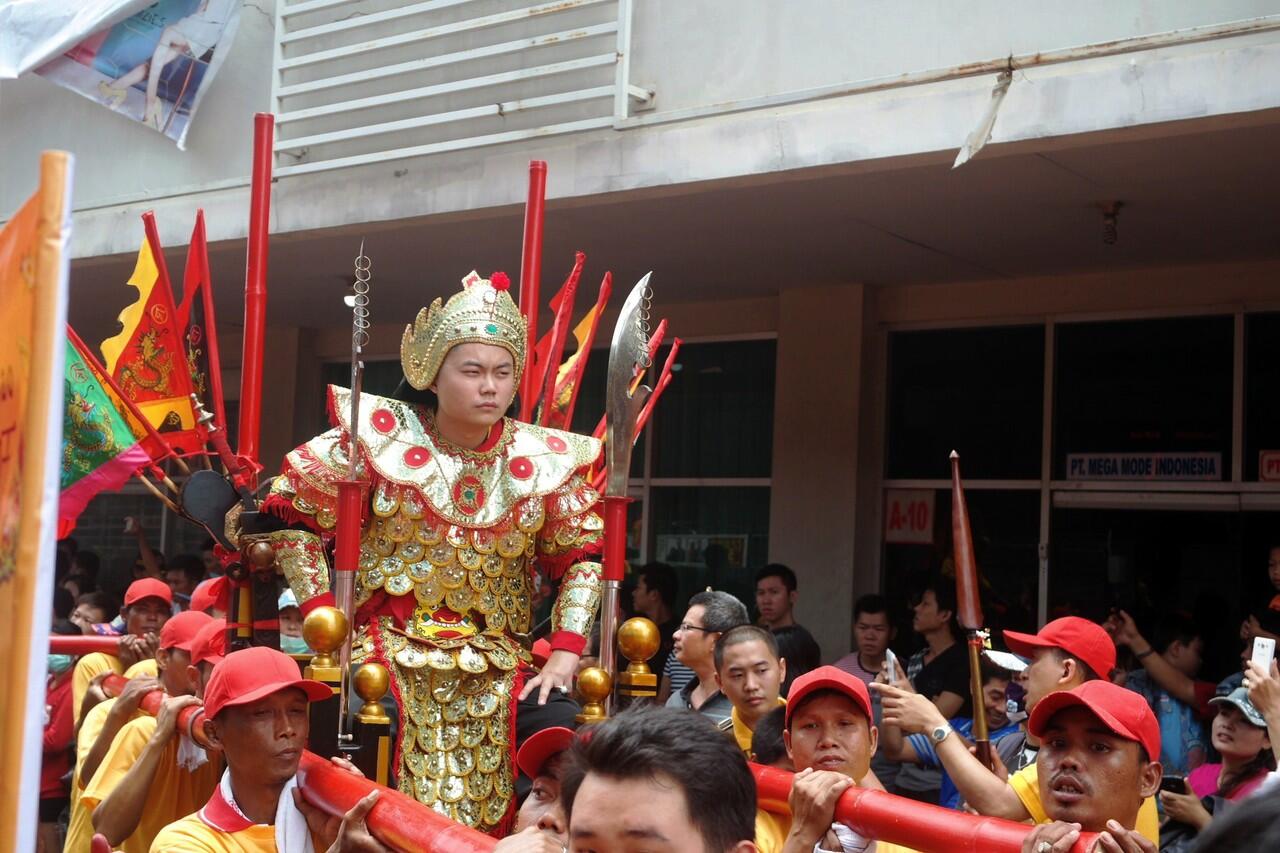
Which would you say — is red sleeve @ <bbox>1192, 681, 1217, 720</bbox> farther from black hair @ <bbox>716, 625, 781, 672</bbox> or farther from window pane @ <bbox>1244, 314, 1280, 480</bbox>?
black hair @ <bbox>716, 625, 781, 672</bbox>

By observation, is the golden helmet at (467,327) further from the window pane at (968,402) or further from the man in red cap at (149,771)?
the window pane at (968,402)

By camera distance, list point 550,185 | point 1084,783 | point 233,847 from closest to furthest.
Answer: point 1084,783, point 233,847, point 550,185

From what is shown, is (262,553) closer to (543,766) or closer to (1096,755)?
(543,766)

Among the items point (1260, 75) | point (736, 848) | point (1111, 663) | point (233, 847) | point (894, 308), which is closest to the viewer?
point (736, 848)

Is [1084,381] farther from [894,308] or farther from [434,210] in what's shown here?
[434,210]

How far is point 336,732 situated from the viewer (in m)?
4.02

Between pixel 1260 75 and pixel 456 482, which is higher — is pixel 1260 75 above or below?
above

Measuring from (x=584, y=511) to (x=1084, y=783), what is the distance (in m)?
1.94

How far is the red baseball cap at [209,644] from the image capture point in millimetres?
4770

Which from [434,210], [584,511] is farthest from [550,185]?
[584,511]

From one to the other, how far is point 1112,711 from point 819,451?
6080 millimetres

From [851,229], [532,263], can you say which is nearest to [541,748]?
[532,263]

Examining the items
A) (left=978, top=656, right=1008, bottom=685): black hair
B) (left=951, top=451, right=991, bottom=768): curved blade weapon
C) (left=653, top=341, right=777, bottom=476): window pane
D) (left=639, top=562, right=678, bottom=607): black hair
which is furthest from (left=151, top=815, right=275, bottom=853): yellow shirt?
(left=653, top=341, right=777, bottom=476): window pane

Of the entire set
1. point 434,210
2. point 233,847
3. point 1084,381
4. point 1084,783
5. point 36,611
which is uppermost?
point 434,210
